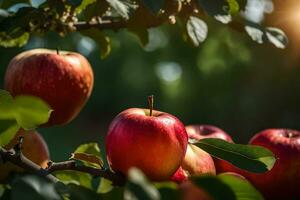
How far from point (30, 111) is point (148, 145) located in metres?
0.21

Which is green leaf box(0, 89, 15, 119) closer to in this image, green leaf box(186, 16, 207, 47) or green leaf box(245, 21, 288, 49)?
green leaf box(186, 16, 207, 47)

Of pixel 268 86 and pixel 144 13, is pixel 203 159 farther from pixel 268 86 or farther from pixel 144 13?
pixel 268 86

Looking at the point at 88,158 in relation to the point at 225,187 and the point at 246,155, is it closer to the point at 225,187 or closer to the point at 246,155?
the point at 246,155

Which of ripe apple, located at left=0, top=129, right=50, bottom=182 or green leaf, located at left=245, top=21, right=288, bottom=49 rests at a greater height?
green leaf, located at left=245, top=21, right=288, bottom=49

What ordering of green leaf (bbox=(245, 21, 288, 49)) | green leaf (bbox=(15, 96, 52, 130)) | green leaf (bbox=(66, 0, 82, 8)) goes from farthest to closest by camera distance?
green leaf (bbox=(245, 21, 288, 49)), green leaf (bbox=(66, 0, 82, 8)), green leaf (bbox=(15, 96, 52, 130))

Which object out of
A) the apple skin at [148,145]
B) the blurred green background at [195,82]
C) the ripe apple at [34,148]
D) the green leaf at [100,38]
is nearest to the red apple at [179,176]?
the apple skin at [148,145]

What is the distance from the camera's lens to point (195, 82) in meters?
8.84

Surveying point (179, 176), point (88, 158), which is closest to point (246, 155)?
point (179, 176)

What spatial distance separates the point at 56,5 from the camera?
97 cm

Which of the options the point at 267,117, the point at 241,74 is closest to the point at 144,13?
the point at 267,117

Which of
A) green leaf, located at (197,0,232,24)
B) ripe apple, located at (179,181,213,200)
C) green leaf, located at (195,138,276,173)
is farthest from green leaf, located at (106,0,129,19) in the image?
ripe apple, located at (179,181,213,200)

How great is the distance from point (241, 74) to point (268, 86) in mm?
616

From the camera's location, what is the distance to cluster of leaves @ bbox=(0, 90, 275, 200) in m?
0.53

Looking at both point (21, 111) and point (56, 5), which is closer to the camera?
point (21, 111)
